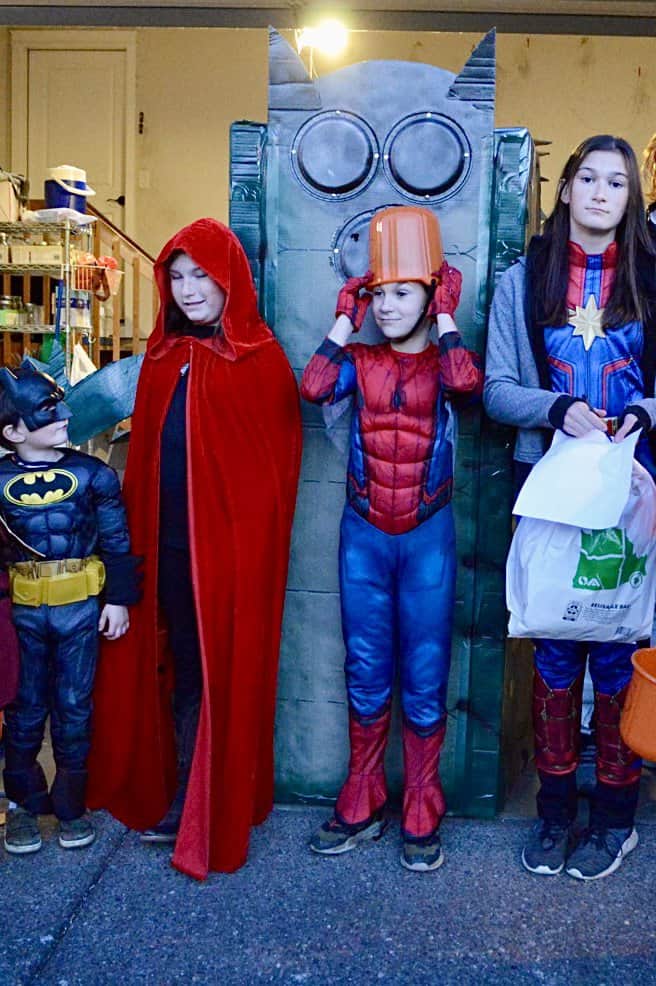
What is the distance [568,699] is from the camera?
2.54 metres

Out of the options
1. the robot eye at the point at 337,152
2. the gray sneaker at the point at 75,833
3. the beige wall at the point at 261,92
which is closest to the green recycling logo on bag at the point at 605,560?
the robot eye at the point at 337,152

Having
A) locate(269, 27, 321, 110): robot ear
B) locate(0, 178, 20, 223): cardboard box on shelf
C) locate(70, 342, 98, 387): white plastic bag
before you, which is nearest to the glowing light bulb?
locate(0, 178, 20, 223): cardboard box on shelf

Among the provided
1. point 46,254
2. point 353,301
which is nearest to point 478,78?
point 353,301

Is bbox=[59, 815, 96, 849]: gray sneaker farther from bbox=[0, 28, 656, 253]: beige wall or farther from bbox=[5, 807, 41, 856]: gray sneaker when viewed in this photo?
bbox=[0, 28, 656, 253]: beige wall

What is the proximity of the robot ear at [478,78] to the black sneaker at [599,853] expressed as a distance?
190cm

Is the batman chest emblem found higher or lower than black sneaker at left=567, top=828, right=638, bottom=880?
higher

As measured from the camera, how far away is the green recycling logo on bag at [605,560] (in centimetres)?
234

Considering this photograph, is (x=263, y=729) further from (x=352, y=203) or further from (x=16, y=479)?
(x=352, y=203)

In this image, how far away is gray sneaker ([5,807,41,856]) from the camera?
2623 mm

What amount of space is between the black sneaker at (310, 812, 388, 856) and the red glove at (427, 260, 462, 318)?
4.39 feet

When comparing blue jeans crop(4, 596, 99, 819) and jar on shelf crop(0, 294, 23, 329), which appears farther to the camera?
jar on shelf crop(0, 294, 23, 329)

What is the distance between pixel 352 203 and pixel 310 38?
17.0 feet

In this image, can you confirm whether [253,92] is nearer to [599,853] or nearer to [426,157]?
[426,157]

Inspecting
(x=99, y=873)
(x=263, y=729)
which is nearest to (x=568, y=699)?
(x=263, y=729)
